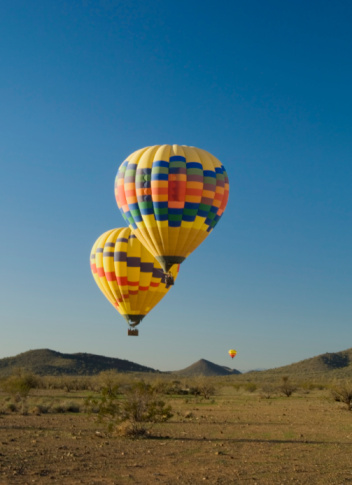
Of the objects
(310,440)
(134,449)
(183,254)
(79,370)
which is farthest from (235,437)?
(79,370)

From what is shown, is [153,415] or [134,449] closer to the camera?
[134,449]

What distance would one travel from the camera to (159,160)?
30625mm

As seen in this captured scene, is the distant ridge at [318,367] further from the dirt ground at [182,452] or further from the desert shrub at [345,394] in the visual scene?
the dirt ground at [182,452]

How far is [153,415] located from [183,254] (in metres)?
12.0

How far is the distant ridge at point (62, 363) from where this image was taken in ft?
353

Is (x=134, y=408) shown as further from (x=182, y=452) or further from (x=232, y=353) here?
(x=232, y=353)

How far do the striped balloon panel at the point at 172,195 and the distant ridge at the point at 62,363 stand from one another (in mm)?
78272

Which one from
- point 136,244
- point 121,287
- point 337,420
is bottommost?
point 337,420

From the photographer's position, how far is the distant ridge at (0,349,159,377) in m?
108

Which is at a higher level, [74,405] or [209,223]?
[209,223]

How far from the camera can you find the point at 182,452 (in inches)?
663

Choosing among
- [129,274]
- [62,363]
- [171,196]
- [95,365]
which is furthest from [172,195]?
[95,365]

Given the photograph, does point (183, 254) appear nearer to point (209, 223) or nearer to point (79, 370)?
point (209, 223)

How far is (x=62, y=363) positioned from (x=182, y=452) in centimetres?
10351
